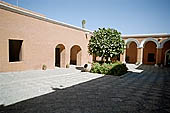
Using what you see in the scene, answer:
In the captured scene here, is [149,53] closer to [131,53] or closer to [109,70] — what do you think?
[131,53]

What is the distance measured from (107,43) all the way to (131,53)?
15.0 m

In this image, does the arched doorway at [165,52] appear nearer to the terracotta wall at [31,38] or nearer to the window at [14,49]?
the terracotta wall at [31,38]

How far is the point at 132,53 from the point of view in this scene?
25.6m

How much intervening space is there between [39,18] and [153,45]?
20.7 metres

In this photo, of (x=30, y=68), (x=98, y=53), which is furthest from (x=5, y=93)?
(x=98, y=53)

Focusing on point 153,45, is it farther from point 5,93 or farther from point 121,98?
point 5,93

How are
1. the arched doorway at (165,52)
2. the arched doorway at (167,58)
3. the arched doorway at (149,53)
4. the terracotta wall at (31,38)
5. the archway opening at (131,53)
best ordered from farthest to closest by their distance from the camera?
the archway opening at (131,53) < the arched doorway at (149,53) < the arched doorway at (167,58) < the arched doorway at (165,52) < the terracotta wall at (31,38)

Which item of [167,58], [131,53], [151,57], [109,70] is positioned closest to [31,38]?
[109,70]

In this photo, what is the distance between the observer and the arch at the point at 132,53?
2526 centimetres

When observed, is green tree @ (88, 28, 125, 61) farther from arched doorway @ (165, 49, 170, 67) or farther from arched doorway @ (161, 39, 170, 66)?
arched doorway @ (165, 49, 170, 67)

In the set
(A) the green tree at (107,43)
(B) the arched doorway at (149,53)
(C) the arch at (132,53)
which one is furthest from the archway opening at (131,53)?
(A) the green tree at (107,43)

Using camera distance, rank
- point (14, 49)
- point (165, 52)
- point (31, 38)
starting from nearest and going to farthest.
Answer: point (31, 38), point (14, 49), point (165, 52)

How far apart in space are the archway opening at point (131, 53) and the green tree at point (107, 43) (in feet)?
43.0

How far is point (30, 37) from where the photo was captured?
37.9 ft
